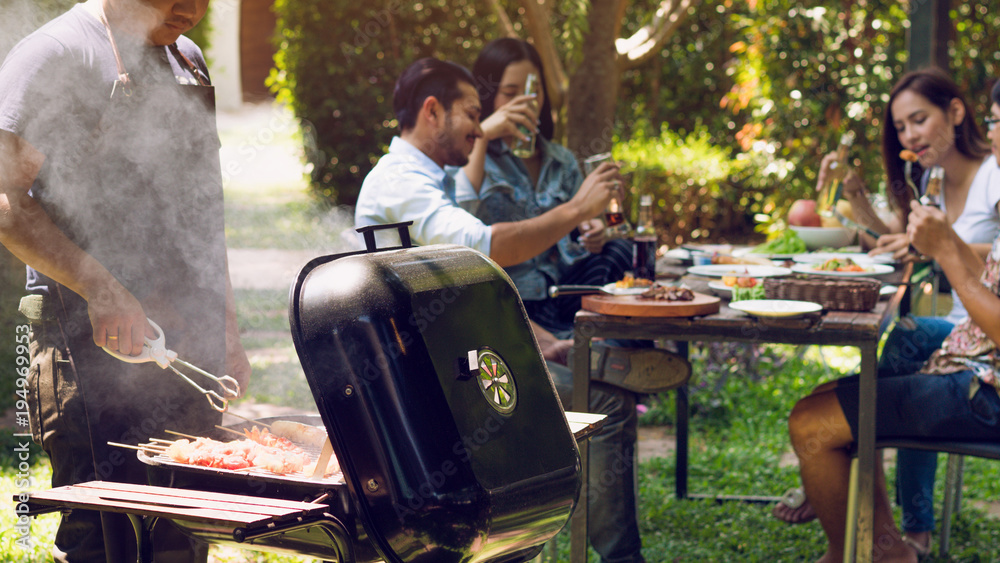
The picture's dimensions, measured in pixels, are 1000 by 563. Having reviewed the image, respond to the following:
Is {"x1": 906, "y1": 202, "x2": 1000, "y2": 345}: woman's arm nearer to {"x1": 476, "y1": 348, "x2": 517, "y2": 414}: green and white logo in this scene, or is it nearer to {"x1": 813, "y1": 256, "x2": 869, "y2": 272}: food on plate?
{"x1": 813, "y1": 256, "x2": 869, "y2": 272}: food on plate

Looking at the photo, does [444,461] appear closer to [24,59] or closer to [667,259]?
[24,59]

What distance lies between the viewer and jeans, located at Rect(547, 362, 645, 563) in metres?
2.86

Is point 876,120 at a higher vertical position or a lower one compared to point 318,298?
higher

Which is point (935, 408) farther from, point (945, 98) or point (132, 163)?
point (132, 163)

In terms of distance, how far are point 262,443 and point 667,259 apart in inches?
93.0

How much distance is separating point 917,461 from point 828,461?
2.46 feet

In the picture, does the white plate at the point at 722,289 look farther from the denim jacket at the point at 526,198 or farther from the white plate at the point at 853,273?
the denim jacket at the point at 526,198

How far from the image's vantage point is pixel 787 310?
2.42 m

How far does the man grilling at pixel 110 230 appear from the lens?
1781 millimetres

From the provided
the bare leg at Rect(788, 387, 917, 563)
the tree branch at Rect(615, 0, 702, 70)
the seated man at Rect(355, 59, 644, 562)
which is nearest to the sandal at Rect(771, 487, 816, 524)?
the bare leg at Rect(788, 387, 917, 563)

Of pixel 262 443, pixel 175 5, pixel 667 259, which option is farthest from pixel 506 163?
pixel 262 443

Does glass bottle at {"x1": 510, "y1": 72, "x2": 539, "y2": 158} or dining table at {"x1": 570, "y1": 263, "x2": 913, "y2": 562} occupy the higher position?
glass bottle at {"x1": 510, "y1": 72, "x2": 539, "y2": 158}

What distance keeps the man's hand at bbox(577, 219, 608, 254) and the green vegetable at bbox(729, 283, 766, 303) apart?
3.22 ft

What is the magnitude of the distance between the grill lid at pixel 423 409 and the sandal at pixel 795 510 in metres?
2.27
